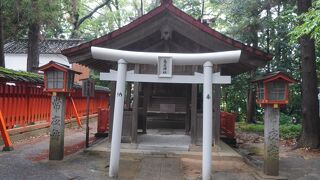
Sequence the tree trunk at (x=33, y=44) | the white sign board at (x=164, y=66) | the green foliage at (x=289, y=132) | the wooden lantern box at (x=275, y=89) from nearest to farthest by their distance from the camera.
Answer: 1. the white sign board at (x=164, y=66)
2. the wooden lantern box at (x=275, y=89)
3. the green foliage at (x=289, y=132)
4. the tree trunk at (x=33, y=44)

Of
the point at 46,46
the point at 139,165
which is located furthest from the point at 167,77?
the point at 46,46

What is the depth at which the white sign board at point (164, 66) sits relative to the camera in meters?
9.03

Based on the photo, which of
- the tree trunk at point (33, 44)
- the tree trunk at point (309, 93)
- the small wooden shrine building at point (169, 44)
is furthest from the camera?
the tree trunk at point (33, 44)

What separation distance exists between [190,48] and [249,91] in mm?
16445

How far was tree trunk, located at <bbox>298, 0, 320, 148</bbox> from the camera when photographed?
47.9ft

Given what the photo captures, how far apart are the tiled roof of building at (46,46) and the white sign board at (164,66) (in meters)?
27.6

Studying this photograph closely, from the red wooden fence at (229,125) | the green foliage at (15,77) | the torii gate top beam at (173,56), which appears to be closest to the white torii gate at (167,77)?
the torii gate top beam at (173,56)

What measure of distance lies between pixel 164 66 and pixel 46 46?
30338mm

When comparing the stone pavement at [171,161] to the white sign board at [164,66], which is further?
the stone pavement at [171,161]

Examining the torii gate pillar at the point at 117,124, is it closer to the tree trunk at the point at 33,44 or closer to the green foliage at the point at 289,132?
the green foliage at the point at 289,132

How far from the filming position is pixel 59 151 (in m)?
10.3

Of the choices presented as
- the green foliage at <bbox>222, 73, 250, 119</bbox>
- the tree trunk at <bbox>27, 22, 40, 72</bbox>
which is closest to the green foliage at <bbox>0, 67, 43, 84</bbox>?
the tree trunk at <bbox>27, 22, 40, 72</bbox>

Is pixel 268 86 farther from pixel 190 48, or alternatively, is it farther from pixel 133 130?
pixel 133 130

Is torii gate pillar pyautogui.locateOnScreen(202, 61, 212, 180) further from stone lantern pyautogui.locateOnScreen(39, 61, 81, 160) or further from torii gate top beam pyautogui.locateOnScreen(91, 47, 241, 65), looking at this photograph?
stone lantern pyautogui.locateOnScreen(39, 61, 81, 160)
